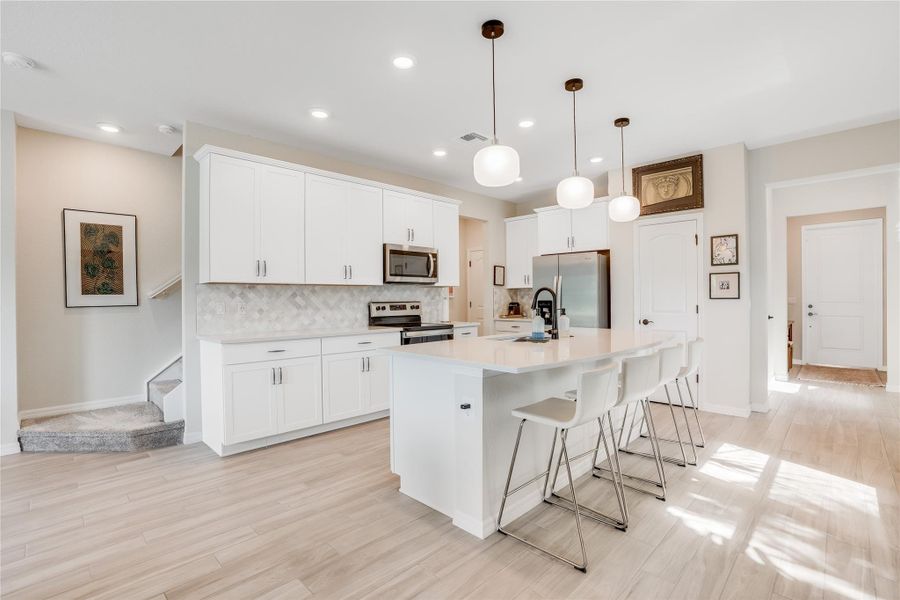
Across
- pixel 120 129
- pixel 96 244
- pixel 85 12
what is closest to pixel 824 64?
pixel 85 12

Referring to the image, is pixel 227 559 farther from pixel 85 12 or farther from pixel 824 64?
pixel 824 64

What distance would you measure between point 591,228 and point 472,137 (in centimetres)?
210

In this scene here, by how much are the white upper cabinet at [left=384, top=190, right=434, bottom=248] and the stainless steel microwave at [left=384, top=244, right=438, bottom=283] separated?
0.31 feet

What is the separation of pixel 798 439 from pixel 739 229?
2.01m

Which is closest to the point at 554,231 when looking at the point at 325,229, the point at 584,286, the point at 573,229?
the point at 573,229

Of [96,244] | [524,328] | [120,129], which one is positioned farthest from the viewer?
[524,328]

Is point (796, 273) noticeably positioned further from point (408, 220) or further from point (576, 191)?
point (408, 220)

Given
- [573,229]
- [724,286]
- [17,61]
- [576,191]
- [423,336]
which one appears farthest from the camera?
[573,229]

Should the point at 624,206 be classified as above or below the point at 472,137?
below

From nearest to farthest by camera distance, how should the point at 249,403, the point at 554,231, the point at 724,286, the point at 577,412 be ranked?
the point at 577,412 < the point at 249,403 < the point at 724,286 < the point at 554,231

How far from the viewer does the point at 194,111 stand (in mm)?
3393

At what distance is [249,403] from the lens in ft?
10.9

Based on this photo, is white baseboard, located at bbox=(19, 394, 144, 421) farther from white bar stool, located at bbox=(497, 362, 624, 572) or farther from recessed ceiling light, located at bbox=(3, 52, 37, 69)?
white bar stool, located at bbox=(497, 362, 624, 572)

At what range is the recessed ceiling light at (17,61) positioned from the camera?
256cm
